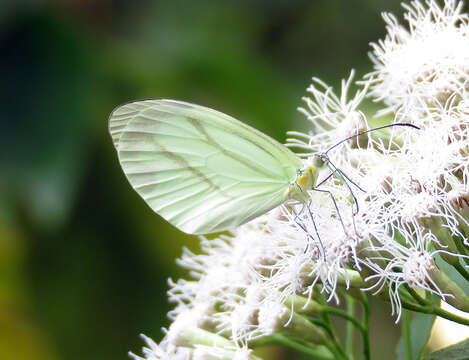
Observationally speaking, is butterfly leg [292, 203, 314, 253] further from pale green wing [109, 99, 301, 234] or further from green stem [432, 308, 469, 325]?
green stem [432, 308, 469, 325]

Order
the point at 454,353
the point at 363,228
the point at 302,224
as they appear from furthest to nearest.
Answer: the point at 302,224, the point at 363,228, the point at 454,353

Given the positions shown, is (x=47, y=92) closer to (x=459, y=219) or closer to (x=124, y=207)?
(x=124, y=207)

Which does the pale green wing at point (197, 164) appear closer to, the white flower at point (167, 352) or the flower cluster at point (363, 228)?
the flower cluster at point (363, 228)

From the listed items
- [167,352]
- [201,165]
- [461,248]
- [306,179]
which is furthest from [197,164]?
[461,248]

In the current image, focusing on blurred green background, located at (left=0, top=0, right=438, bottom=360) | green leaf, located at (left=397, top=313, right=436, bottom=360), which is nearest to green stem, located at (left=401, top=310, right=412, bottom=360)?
green leaf, located at (left=397, top=313, right=436, bottom=360)

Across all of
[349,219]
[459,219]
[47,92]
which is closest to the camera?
[459,219]

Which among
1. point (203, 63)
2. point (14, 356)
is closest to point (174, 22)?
point (203, 63)

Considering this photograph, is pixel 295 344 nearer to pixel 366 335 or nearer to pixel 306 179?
pixel 366 335
